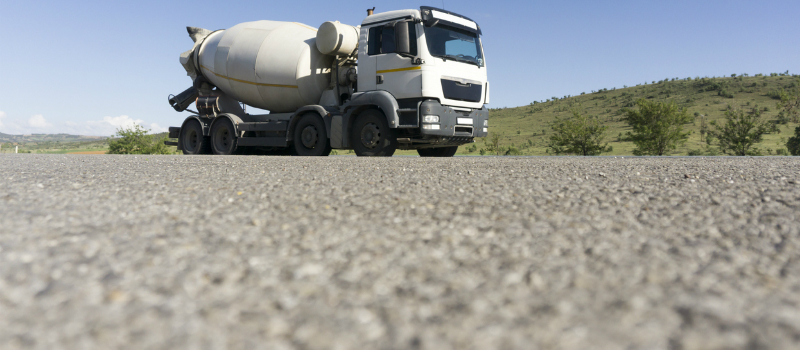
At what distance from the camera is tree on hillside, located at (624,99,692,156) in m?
31.0

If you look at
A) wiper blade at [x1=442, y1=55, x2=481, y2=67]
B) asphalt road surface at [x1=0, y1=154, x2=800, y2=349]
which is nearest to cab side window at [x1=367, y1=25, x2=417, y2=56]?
wiper blade at [x1=442, y1=55, x2=481, y2=67]

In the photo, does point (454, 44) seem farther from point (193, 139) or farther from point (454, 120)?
point (193, 139)

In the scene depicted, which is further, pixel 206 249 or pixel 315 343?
pixel 206 249

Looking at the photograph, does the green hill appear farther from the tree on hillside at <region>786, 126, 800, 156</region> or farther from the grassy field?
the tree on hillside at <region>786, 126, 800, 156</region>

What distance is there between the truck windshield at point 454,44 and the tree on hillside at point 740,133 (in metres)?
27.6

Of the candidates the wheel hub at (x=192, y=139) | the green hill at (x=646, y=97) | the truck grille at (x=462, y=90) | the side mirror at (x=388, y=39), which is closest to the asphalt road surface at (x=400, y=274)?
the truck grille at (x=462, y=90)

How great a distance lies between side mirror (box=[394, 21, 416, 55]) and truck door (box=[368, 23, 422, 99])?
0.95ft

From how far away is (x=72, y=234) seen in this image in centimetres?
212

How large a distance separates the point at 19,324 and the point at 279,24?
37.2 feet

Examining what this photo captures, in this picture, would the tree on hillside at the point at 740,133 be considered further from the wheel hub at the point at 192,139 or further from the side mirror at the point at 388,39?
the wheel hub at the point at 192,139

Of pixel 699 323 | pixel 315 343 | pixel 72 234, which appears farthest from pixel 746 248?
pixel 72 234

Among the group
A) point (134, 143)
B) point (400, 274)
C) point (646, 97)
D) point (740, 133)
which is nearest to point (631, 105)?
point (646, 97)

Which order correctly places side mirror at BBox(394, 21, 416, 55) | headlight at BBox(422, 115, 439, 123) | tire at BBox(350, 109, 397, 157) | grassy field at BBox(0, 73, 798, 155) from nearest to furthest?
1. side mirror at BBox(394, 21, 416, 55)
2. headlight at BBox(422, 115, 439, 123)
3. tire at BBox(350, 109, 397, 157)
4. grassy field at BBox(0, 73, 798, 155)

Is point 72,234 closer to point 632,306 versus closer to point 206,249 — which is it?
point 206,249
